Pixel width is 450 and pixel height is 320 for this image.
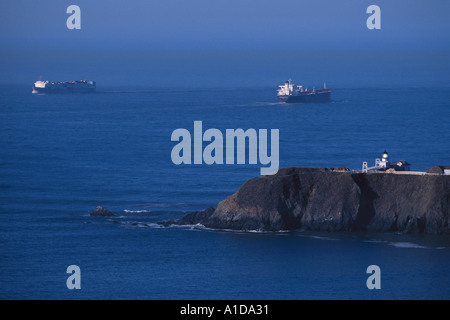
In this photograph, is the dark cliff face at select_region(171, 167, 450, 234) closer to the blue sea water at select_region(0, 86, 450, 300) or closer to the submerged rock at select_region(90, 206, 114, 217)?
the blue sea water at select_region(0, 86, 450, 300)

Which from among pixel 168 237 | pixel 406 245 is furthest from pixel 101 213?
pixel 406 245

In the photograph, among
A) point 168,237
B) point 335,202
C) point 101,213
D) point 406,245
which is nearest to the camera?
point 406,245

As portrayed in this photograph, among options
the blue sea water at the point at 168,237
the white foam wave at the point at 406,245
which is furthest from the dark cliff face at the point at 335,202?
the white foam wave at the point at 406,245

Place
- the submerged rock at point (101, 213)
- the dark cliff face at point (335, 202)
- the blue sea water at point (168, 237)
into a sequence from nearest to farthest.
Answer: the blue sea water at point (168, 237), the dark cliff face at point (335, 202), the submerged rock at point (101, 213)

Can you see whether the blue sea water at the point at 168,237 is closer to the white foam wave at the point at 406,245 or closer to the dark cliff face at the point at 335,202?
the white foam wave at the point at 406,245

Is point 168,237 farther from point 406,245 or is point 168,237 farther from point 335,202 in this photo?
point 406,245
